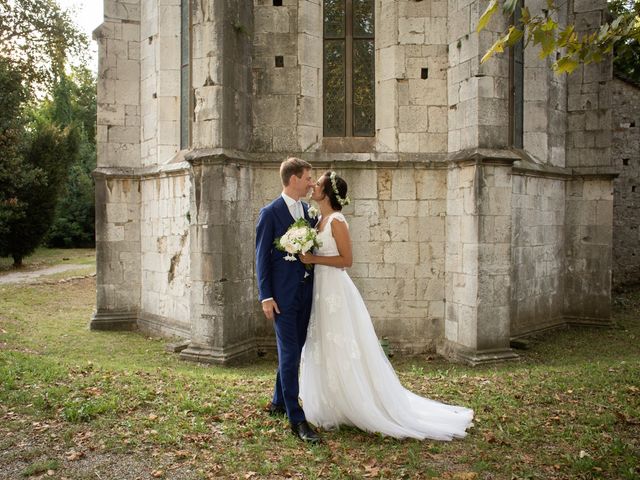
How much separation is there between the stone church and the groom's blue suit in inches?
148

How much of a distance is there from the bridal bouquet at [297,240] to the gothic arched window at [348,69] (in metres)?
5.04

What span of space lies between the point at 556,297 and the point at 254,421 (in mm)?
8223

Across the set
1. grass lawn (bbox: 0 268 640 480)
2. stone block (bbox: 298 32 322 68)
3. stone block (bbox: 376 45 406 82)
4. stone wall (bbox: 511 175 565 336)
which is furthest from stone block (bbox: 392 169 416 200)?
grass lawn (bbox: 0 268 640 480)

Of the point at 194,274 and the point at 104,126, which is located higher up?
the point at 104,126

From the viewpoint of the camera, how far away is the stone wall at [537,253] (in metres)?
9.76

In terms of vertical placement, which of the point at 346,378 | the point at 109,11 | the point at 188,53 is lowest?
the point at 346,378

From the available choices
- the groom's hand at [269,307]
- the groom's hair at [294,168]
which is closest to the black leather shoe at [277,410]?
the groom's hand at [269,307]

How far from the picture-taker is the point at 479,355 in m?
8.18

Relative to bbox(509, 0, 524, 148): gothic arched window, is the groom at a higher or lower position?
lower

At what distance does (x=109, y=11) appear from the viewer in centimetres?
1112

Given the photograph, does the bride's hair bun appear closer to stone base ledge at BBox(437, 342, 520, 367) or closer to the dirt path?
stone base ledge at BBox(437, 342, 520, 367)

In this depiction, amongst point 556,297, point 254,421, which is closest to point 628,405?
point 254,421

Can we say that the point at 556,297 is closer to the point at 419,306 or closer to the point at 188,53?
the point at 419,306

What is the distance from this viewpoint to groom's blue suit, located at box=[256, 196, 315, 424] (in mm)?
4547
